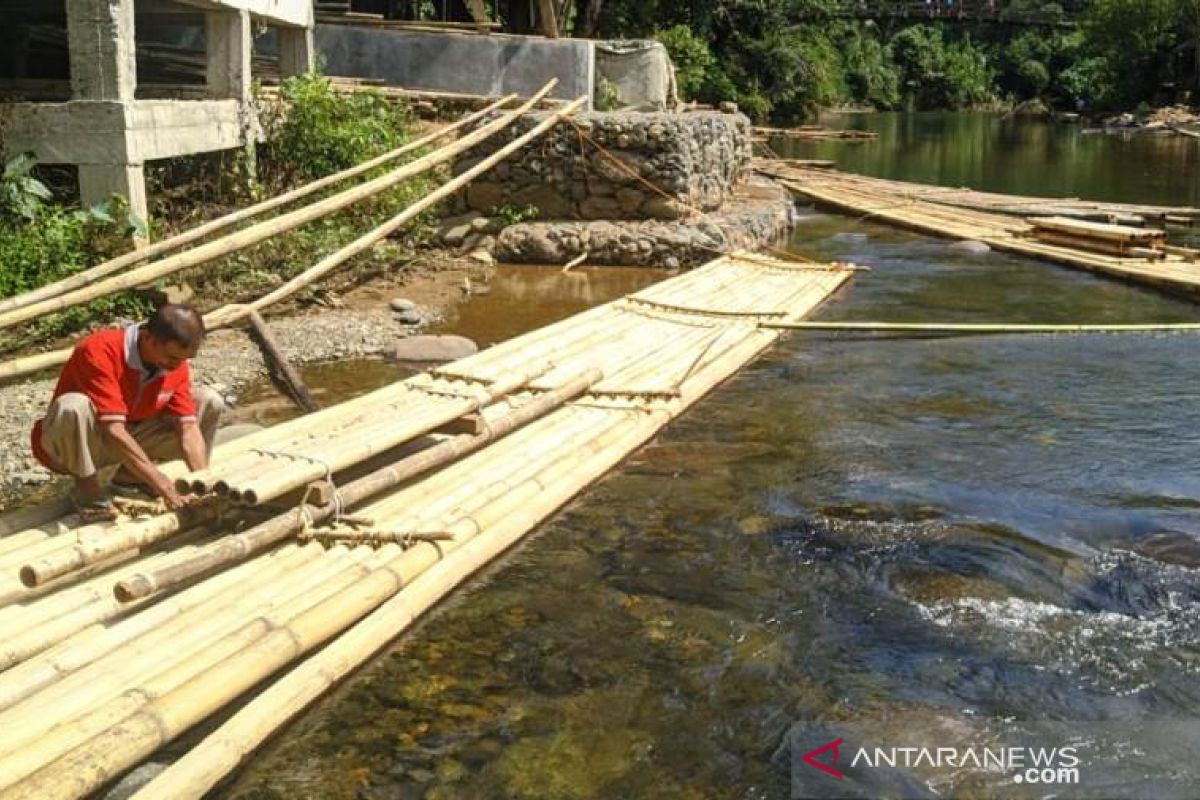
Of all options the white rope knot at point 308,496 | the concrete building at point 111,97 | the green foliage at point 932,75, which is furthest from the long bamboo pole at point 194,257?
the green foliage at point 932,75

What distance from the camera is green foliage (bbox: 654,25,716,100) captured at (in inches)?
1224

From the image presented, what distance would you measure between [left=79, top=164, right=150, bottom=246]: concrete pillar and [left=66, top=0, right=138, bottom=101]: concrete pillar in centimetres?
52

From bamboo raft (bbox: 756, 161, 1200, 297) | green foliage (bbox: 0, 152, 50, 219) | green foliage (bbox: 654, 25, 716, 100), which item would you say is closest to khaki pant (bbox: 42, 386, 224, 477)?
green foliage (bbox: 0, 152, 50, 219)

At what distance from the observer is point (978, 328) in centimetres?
994

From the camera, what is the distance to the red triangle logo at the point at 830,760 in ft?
12.5

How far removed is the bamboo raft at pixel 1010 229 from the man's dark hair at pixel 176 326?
10.3m

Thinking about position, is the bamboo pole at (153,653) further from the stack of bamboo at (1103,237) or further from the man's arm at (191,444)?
the stack of bamboo at (1103,237)

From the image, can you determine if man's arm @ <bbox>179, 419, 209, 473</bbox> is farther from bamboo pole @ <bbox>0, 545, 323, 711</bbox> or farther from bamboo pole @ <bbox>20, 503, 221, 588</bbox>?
bamboo pole @ <bbox>0, 545, 323, 711</bbox>

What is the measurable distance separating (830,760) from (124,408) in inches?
113

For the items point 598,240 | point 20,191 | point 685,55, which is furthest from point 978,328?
point 685,55

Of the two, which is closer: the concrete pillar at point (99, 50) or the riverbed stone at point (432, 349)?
the riverbed stone at point (432, 349)

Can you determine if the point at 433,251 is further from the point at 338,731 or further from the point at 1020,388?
the point at 338,731

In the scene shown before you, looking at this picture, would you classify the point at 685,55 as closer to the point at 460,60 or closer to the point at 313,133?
the point at 460,60

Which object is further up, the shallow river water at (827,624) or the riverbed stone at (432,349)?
the riverbed stone at (432,349)
